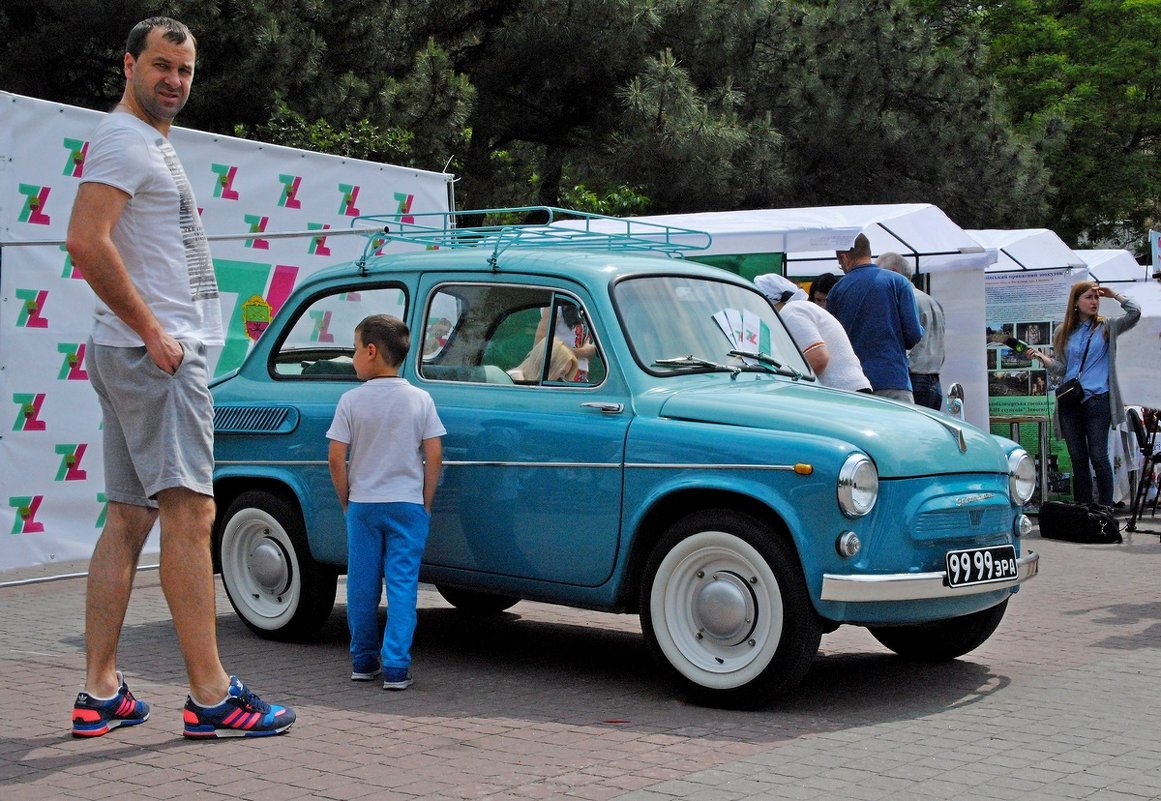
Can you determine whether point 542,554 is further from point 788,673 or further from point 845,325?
point 845,325

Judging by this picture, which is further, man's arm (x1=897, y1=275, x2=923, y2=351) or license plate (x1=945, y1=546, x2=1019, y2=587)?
man's arm (x1=897, y1=275, x2=923, y2=351)

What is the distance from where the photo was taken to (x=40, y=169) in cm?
866

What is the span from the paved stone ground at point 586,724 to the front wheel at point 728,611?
0.14 meters

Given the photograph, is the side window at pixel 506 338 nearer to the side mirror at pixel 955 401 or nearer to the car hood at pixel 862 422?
the car hood at pixel 862 422

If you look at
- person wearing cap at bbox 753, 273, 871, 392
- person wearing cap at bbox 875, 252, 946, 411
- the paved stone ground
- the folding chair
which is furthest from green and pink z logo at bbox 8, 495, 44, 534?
the folding chair

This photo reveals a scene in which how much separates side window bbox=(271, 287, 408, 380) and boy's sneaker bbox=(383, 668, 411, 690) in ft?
5.35

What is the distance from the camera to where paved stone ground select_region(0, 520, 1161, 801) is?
14.5 feet

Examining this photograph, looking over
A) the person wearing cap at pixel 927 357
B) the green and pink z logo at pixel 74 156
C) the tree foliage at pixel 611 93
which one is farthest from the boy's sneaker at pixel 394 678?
the tree foliage at pixel 611 93

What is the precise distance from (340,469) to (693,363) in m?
1.62

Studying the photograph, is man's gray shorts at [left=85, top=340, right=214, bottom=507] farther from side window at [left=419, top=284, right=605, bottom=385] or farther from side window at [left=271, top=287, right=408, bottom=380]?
side window at [left=271, top=287, right=408, bottom=380]

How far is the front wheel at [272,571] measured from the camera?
22.5 ft

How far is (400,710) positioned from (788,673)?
153cm

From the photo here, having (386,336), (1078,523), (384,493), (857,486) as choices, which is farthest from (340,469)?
(1078,523)

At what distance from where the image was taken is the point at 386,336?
20.2 ft
